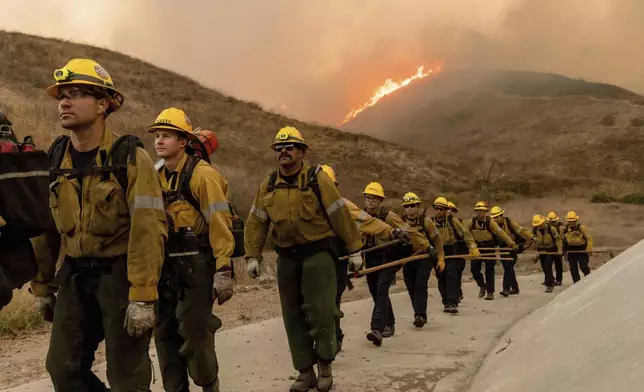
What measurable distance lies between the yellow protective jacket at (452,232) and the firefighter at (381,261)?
3089mm

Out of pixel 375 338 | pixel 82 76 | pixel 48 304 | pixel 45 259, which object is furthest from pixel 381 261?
pixel 82 76

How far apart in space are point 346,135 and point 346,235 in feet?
135

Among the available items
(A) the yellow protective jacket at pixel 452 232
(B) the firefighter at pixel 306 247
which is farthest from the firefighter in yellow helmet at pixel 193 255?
(A) the yellow protective jacket at pixel 452 232

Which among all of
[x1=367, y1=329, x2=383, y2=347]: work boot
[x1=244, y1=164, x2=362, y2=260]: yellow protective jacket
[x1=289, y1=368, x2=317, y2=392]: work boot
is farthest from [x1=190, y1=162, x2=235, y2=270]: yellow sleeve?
[x1=367, y1=329, x2=383, y2=347]: work boot

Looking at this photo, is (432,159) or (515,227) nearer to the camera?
(515,227)

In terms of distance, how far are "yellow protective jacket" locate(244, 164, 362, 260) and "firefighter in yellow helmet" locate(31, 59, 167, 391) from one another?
205 cm

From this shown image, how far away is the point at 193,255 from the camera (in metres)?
4.16

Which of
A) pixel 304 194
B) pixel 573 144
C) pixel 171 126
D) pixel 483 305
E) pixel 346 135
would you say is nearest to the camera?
pixel 171 126

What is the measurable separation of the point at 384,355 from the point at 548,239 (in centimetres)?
900

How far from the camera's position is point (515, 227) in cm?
1342

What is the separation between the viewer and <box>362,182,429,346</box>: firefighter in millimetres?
7152

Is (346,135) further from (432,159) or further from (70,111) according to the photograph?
(70,111)

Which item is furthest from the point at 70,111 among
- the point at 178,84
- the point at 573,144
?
the point at 573,144

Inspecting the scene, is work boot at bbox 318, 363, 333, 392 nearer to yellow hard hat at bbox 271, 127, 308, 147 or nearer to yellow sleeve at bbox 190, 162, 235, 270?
yellow sleeve at bbox 190, 162, 235, 270
